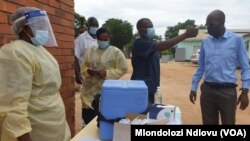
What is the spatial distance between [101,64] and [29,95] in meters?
2.47

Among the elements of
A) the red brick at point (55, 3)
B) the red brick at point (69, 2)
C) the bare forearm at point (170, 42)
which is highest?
the red brick at point (69, 2)

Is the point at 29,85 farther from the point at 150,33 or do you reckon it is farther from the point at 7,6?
the point at 150,33

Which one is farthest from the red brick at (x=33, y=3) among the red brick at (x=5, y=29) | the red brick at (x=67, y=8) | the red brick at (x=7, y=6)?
the red brick at (x=67, y=8)

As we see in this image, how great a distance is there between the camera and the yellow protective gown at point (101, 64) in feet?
17.1

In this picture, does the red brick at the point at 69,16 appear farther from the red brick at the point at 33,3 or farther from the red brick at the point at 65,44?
the red brick at the point at 33,3

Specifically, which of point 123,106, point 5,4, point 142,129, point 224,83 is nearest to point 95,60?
point 224,83

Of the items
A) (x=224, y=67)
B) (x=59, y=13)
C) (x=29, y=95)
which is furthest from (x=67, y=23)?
(x=29, y=95)

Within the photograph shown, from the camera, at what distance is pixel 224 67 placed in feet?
15.4

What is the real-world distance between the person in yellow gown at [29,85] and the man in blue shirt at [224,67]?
2.12 m

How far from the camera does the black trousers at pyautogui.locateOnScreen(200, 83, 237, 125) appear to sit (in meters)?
4.71

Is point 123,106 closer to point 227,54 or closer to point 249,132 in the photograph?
point 249,132

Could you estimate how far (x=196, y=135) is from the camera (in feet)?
7.80

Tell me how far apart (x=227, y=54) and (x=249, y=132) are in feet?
7.62

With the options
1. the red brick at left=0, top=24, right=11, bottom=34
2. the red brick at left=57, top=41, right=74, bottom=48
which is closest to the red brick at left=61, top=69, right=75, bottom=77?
the red brick at left=57, top=41, right=74, bottom=48
